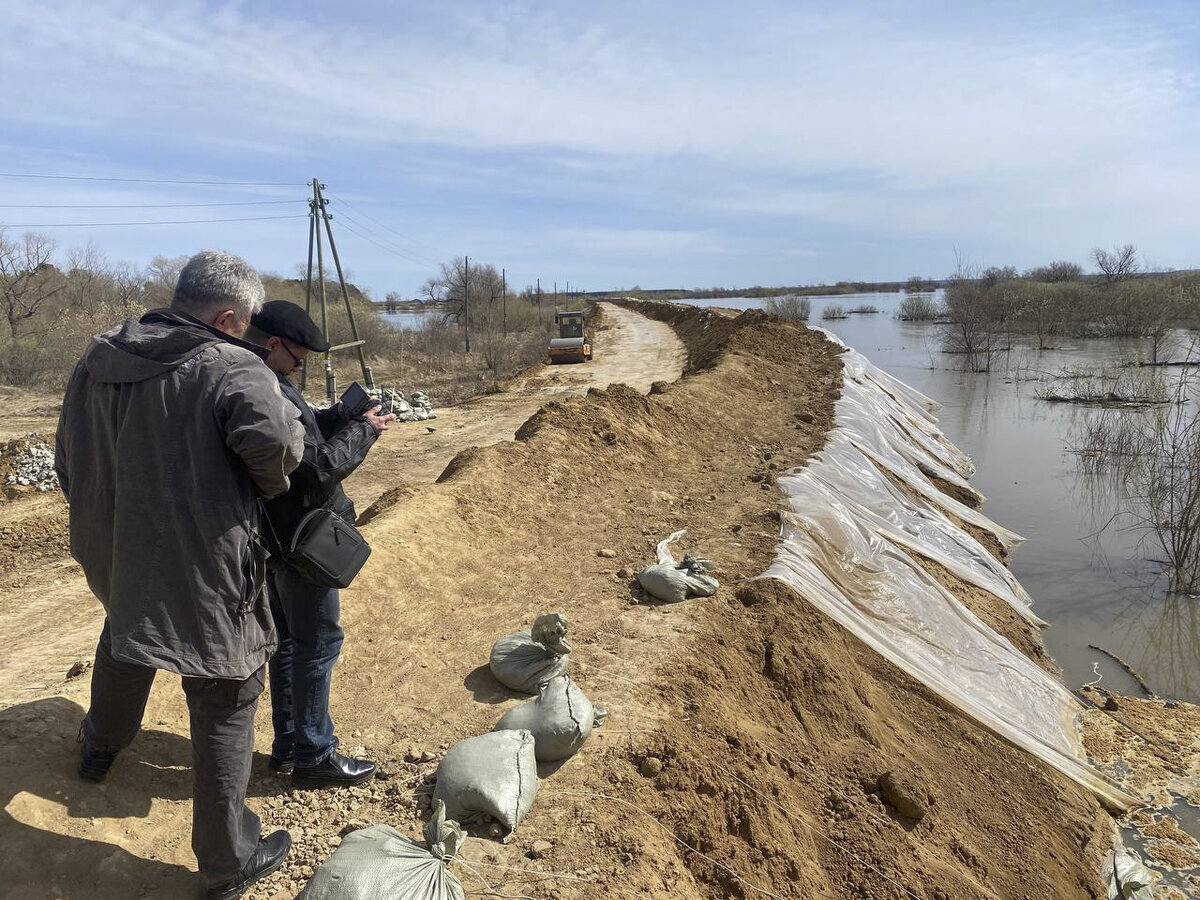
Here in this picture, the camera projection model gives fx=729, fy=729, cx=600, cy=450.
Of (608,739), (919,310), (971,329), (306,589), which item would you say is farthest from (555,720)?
(919,310)

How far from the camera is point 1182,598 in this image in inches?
314

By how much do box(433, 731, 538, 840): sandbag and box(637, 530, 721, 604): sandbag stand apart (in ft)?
6.62

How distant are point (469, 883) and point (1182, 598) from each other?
8.87 metres

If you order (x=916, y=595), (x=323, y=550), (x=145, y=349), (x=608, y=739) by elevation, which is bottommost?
(x=916, y=595)

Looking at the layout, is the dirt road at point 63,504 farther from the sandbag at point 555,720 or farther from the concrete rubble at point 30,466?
the sandbag at point 555,720

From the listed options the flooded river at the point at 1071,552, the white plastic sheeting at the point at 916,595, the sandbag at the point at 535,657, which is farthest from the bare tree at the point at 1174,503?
the sandbag at the point at 535,657

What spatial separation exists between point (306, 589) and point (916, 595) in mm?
5049

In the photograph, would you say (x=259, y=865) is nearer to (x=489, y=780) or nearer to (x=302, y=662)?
(x=302, y=662)

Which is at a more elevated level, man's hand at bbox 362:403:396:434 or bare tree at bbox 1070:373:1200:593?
man's hand at bbox 362:403:396:434

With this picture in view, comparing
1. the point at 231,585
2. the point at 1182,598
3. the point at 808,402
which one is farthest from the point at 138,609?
the point at 808,402

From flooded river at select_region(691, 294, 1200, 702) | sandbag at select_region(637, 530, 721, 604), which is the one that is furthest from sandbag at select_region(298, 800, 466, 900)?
flooded river at select_region(691, 294, 1200, 702)

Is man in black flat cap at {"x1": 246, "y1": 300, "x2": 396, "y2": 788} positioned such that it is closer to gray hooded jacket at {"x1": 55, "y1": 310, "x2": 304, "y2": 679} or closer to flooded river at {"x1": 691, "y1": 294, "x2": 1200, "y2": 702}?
gray hooded jacket at {"x1": 55, "y1": 310, "x2": 304, "y2": 679}

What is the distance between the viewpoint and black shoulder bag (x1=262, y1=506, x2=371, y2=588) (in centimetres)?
226

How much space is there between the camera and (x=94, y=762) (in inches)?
91.5
